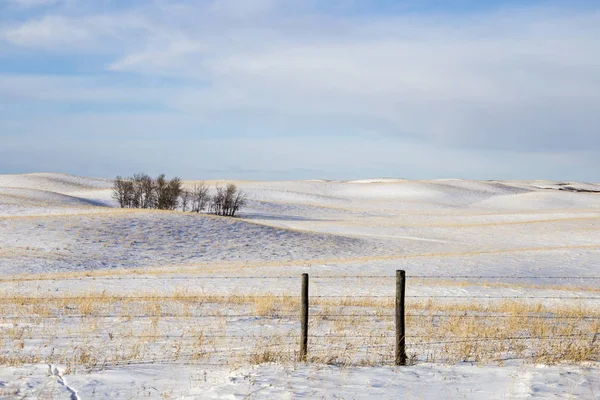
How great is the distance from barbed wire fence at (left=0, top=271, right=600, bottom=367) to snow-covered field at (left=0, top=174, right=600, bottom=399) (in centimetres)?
7

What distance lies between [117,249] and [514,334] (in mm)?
26398

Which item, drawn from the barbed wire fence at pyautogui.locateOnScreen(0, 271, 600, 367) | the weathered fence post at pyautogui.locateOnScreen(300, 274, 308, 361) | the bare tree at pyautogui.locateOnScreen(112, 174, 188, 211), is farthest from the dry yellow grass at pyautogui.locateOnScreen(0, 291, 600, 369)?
the bare tree at pyautogui.locateOnScreen(112, 174, 188, 211)

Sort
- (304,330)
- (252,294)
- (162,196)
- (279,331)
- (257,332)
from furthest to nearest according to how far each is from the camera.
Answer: (162,196) < (252,294) < (279,331) < (257,332) < (304,330)

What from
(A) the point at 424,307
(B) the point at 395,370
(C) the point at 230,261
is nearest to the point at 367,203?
(C) the point at 230,261

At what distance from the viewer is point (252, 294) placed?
20.0 meters

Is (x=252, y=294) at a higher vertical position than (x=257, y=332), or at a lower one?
lower

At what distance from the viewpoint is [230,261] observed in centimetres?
3397

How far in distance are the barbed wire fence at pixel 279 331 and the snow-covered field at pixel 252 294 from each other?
0.23 feet

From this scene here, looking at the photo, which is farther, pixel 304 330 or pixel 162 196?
pixel 162 196

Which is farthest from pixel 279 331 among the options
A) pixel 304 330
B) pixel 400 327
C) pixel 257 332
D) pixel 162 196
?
pixel 162 196

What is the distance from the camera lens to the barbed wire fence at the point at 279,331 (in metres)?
9.78

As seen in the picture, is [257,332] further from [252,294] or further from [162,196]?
[162,196]

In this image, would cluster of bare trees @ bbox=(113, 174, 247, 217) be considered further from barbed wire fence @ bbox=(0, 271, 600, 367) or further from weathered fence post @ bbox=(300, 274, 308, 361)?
weathered fence post @ bbox=(300, 274, 308, 361)

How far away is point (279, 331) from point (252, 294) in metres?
7.33
